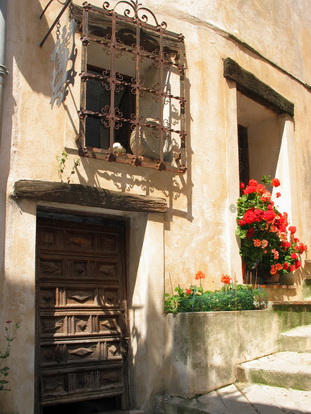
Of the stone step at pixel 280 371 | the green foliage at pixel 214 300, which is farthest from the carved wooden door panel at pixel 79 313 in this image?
the stone step at pixel 280 371

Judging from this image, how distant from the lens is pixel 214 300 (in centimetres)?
566

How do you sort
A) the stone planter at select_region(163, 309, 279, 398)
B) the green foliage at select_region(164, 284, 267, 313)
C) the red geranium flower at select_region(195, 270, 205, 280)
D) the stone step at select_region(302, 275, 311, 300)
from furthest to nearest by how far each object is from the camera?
1. the stone step at select_region(302, 275, 311, 300)
2. the red geranium flower at select_region(195, 270, 205, 280)
3. the green foliage at select_region(164, 284, 267, 313)
4. the stone planter at select_region(163, 309, 279, 398)

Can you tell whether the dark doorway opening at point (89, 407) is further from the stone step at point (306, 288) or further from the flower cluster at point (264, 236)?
the stone step at point (306, 288)

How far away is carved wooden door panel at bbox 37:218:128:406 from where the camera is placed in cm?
533

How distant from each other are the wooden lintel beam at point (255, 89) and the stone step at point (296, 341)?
3.42 m

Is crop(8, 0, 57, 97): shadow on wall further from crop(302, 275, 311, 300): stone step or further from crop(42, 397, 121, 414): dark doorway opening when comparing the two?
crop(302, 275, 311, 300): stone step

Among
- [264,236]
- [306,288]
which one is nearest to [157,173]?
[264,236]

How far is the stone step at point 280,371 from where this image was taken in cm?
495

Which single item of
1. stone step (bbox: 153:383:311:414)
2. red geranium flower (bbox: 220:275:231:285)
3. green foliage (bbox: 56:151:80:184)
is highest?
green foliage (bbox: 56:151:80:184)

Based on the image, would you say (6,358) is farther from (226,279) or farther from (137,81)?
(137,81)

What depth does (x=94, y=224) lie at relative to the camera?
19.6 ft

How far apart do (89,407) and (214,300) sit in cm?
185

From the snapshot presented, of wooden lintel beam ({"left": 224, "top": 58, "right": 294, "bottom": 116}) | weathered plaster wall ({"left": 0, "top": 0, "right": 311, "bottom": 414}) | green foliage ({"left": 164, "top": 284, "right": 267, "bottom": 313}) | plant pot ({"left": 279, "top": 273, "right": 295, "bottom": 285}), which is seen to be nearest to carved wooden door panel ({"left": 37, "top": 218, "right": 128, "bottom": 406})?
weathered plaster wall ({"left": 0, "top": 0, "right": 311, "bottom": 414})

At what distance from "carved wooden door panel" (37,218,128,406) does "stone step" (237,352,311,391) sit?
53.5 inches
